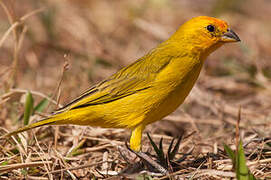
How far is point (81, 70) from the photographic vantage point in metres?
6.22

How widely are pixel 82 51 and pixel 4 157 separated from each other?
3.72 meters

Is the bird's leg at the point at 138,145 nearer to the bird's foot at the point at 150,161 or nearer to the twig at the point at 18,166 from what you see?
the bird's foot at the point at 150,161

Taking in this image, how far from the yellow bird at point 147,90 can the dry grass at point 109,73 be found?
13.6 inches

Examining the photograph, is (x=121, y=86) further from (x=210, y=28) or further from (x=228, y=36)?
(x=228, y=36)

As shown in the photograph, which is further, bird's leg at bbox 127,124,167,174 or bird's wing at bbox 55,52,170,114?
bird's wing at bbox 55,52,170,114

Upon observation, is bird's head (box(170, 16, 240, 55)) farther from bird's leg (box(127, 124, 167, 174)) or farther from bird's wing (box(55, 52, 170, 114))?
bird's leg (box(127, 124, 167, 174))

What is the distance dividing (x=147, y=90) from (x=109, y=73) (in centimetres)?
308

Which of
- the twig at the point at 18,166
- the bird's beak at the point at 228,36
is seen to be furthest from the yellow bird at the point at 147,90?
the twig at the point at 18,166

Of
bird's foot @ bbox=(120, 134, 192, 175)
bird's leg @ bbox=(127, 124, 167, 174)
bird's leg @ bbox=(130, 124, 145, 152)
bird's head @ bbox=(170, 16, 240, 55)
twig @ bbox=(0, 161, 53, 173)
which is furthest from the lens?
bird's head @ bbox=(170, 16, 240, 55)

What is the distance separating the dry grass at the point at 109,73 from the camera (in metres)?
3.63

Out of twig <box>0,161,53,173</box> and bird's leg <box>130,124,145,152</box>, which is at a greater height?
bird's leg <box>130,124,145,152</box>

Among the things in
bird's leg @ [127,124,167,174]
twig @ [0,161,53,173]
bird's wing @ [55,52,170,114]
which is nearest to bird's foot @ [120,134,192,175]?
bird's leg @ [127,124,167,174]

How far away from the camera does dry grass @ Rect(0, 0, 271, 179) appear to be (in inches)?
143

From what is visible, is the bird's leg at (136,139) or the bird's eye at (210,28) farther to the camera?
the bird's eye at (210,28)
